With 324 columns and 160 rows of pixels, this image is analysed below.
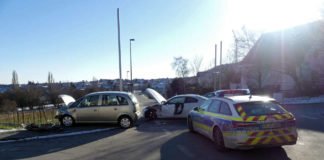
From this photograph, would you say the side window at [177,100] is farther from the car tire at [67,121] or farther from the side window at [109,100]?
the car tire at [67,121]

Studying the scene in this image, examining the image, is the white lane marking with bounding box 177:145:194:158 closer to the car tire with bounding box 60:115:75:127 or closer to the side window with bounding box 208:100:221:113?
the side window with bounding box 208:100:221:113

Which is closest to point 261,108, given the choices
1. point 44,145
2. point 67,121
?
point 44,145

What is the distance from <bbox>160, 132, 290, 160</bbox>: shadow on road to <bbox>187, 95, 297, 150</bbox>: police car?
30 centimetres

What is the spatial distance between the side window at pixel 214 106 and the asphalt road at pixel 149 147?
108 centimetres

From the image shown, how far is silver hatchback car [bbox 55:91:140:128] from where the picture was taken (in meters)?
14.1

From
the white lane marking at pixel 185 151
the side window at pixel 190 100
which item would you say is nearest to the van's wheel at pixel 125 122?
the side window at pixel 190 100

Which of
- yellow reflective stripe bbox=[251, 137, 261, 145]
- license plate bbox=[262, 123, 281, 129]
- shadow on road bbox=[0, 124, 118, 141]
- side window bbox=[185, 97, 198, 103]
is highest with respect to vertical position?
side window bbox=[185, 97, 198, 103]

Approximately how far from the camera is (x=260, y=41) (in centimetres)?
3500

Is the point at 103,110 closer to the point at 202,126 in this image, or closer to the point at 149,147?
the point at 149,147

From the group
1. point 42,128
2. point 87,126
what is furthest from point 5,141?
point 87,126

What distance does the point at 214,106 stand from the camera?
31.5 ft

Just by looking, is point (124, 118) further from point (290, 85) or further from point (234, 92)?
point (290, 85)

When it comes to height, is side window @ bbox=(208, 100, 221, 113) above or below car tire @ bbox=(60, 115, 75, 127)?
above

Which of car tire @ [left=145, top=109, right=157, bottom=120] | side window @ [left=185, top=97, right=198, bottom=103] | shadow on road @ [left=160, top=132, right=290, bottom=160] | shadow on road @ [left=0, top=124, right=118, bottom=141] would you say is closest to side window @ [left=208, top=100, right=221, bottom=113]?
shadow on road @ [left=160, top=132, right=290, bottom=160]
